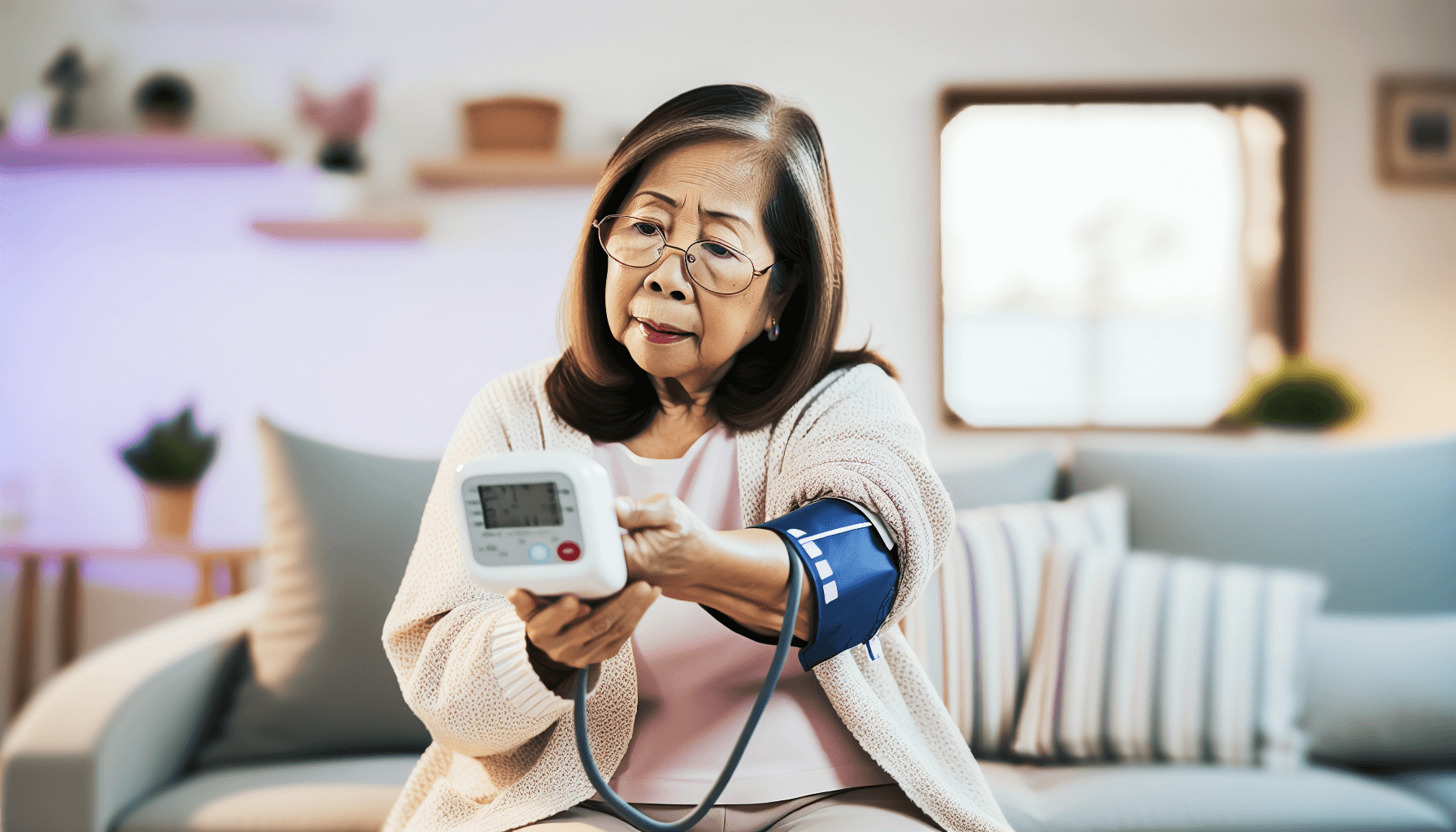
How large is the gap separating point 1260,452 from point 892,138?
1387mm

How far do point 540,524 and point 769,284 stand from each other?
290 millimetres

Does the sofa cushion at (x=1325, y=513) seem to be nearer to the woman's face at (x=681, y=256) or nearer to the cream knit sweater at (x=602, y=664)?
the cream knit sweater at (x=602, y=664)

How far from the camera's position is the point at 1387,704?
47.3 inches

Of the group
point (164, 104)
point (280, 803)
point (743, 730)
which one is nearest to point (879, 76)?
point (164, 104)

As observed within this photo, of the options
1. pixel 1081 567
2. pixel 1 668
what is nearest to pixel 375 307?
pixel 1 668

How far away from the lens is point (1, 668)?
245 cm

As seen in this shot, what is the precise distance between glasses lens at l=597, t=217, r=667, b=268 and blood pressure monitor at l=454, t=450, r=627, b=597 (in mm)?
217

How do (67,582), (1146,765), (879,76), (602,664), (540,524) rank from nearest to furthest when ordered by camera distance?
(540,524) < (602,664) < (1146,765) < (67,582) < (879,76)

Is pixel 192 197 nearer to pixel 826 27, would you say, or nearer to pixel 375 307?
pixel 375 307

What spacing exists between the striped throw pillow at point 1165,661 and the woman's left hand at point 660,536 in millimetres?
723

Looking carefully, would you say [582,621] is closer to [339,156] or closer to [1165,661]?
[1165,661]

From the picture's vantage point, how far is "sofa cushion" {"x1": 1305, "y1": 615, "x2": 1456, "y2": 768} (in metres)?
1.20

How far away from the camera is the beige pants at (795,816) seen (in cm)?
68

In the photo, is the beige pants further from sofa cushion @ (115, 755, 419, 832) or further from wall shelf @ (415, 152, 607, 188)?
wall shelf @ (415, 152, 607, 188)
